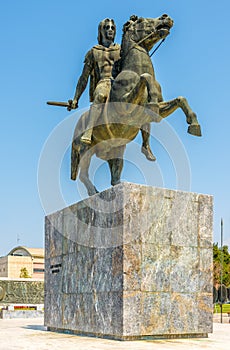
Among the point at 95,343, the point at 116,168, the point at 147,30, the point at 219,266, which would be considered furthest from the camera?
the point at 219,266

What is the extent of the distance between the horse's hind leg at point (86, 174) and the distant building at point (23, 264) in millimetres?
78594

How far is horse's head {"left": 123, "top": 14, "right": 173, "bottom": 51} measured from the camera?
11.3 metres

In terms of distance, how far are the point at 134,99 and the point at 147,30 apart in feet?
5.14

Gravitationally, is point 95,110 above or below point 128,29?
below

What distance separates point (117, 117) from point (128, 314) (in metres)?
3.93

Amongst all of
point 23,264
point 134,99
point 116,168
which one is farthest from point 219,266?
point 134,99

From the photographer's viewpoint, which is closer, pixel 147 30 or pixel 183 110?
pixel 183 110

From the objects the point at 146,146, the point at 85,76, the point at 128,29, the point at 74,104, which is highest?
the point at 128,29

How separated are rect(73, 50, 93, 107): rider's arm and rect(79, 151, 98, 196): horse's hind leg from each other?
1.38 meters

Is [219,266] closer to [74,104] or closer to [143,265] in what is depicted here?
[74,104]

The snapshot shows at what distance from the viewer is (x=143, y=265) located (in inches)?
398

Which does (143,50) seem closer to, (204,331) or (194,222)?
(194,222)

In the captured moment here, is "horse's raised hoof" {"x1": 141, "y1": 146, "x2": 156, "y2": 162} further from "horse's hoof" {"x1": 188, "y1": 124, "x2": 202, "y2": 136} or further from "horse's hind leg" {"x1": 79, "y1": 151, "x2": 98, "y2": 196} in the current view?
"horse's hoof" {"x1": 188, "y1": 124, "x2": 202, "y2": 136}

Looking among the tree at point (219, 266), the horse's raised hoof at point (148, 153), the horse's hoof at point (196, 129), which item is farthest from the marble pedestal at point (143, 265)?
the tree at point (219, 266)
